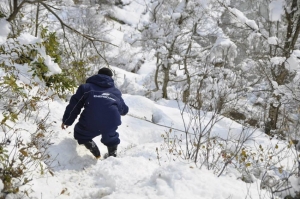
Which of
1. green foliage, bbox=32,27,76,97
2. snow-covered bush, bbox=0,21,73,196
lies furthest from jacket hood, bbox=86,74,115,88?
green foliage, bbox=32,27,76,97

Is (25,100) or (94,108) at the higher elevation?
(94,108)

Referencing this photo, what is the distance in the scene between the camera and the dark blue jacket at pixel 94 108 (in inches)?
155

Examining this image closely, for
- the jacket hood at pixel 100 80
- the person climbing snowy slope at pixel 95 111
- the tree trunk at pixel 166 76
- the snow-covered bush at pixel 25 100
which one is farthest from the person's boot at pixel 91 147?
the tree trunk at pixel 166 76

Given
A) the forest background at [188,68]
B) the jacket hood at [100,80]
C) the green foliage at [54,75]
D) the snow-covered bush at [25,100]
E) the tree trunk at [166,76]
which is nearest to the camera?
the snow-covered bush at [25,100]

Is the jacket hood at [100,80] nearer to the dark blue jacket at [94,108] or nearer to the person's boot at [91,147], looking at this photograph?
the dark blue jacket at [94,108]

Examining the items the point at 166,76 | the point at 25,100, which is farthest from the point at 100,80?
the point at 166,76

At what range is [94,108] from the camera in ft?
12.9

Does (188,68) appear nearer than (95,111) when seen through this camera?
No

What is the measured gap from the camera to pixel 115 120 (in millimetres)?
4090

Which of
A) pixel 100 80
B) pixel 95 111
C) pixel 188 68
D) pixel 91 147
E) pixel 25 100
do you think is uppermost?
pixel 100 80

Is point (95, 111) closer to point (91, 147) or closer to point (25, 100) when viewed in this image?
point (91, 147)

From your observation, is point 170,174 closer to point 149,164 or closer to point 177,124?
point 149,164

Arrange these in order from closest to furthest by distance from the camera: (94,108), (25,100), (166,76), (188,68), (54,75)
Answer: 1. (94,108)
2. (25,100)
3. (54,75)
4. (166,76)
5. (188,68)

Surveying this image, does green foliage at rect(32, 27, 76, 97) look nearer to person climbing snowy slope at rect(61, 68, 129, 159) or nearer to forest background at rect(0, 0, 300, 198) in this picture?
forest background at rect(0, 0, 300, 198)
